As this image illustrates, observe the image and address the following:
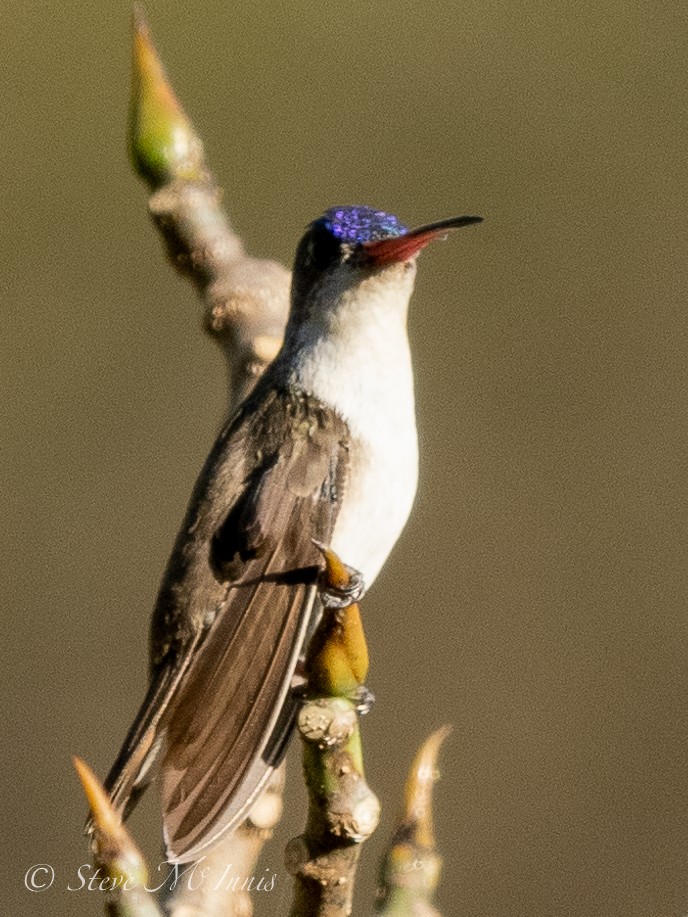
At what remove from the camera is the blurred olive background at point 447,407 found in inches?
182

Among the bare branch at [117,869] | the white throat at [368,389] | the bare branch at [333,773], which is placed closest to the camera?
the bare branch at [117,869]

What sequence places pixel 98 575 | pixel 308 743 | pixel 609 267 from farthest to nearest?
pixel 609 267, pixel 98 575, pixel 308 743

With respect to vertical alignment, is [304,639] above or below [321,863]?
above

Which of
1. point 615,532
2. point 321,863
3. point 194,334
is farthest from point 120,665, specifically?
point 321,863

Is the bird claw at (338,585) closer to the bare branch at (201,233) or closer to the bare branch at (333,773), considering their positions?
the bare branch at (333,773)

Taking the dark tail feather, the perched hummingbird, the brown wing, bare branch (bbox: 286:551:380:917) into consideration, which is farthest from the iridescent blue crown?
bare branch (bbox: 286:551:380:917)

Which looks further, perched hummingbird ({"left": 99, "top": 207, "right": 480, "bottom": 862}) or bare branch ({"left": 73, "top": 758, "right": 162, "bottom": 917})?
perched hummingbird ({"left": 99, "top": 207, "right": 480, "bottom": 862})

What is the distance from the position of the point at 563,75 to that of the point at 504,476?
2273mm

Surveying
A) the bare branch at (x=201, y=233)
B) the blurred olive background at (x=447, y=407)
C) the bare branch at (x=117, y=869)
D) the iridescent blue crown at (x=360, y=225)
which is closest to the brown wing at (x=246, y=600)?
the bare branch at (x=201, y=233)

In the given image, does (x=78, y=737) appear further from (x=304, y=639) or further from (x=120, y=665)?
(x=304, y=639)

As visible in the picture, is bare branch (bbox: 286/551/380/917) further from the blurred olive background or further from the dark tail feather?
the blurred olive background

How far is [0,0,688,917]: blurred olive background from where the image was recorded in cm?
462

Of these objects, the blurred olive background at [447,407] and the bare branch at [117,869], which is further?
the blurred olive background at [447,407]

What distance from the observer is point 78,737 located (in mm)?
4609
